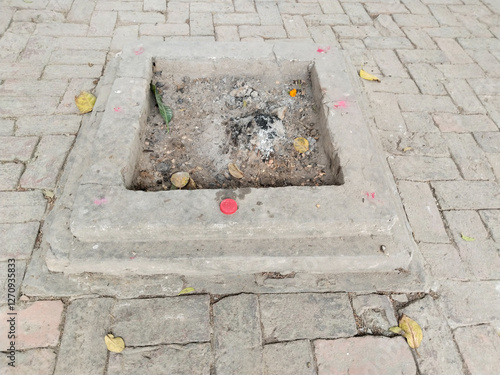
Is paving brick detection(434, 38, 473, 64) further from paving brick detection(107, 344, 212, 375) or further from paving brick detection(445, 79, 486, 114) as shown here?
paving brick detection(107, 344, 212, 375)

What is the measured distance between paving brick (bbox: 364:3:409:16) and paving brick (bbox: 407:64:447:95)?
1.21 meters

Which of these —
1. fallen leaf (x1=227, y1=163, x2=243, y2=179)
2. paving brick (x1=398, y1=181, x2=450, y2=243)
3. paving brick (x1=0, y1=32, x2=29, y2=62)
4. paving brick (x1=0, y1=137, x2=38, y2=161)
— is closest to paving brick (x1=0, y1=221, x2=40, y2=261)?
paving brick (x1=0, y1=137, x2=38, y2=161)

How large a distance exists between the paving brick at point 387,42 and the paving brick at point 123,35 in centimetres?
253

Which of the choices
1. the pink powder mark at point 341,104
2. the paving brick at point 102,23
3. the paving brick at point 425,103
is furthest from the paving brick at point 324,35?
the paving brick at point 102,23

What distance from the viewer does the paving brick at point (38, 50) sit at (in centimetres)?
358

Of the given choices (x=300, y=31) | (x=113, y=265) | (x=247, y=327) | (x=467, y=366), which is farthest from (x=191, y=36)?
(x=467, y=366)

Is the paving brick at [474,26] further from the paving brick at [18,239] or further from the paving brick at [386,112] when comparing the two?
the paving brick at [18,239]

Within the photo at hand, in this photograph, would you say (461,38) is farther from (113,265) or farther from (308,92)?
(113,265)

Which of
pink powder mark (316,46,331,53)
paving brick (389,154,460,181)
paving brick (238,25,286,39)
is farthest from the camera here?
paving brick (238,25,286,39)

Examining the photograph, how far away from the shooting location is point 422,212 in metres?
2.54

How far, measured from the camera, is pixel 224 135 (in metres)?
2.71

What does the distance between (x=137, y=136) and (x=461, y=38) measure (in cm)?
388

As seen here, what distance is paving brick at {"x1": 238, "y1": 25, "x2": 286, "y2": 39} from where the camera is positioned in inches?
162

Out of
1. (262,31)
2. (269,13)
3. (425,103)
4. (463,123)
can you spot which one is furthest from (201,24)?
(463,123)
